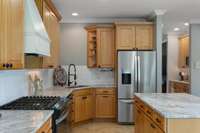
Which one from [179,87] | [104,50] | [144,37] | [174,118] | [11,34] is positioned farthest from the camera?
[179,87]

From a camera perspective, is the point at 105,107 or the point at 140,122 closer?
the point at 140,122

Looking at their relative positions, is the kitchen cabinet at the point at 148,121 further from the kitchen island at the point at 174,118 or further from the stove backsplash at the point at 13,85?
the stove backsplash at the point at 13,85

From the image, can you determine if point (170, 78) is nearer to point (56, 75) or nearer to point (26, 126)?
point (56, 75)

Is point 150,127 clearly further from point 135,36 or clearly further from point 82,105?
point 135,36

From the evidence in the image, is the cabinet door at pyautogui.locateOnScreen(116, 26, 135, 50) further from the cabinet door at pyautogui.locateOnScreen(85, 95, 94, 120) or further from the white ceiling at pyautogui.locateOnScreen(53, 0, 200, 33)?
the cabinet door at pyautogui.locateOnScreen(85, 95, 94, 120)

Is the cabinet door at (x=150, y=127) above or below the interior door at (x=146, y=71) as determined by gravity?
below

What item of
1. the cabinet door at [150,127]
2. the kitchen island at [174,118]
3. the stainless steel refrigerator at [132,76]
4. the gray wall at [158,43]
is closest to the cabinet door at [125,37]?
the stainless steel refrigerator at [132,76]

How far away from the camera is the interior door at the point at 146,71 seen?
612 centimetres

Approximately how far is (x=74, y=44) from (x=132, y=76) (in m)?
1.82

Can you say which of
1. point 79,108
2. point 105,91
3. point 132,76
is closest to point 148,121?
point 132,76

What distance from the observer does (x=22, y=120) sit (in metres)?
2.30

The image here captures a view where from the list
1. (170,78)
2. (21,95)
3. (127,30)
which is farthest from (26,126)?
(170,78)

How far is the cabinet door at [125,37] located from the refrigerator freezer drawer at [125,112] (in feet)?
4.19

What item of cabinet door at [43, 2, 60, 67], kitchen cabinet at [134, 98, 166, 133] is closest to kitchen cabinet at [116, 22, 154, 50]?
cabinet door at [43, 2, 60, 67]
